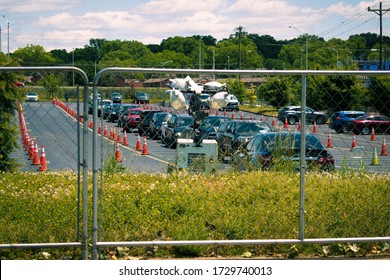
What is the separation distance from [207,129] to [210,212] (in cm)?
108

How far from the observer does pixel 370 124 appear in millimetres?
7332

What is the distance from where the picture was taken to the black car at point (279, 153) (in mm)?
7621

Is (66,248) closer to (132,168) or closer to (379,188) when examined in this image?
(132,168)

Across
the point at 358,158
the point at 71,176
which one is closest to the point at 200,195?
the point at 358,158

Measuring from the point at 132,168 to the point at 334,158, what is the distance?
2385 millimetres

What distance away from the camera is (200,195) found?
7.61 metres

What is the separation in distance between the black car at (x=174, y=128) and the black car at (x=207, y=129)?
6cm

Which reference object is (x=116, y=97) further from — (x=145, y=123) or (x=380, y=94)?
(x=380, y=94)

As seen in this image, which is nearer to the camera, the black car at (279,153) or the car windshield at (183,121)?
the car windshield at (183,121)

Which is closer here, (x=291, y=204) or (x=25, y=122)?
(x=25, y=122)

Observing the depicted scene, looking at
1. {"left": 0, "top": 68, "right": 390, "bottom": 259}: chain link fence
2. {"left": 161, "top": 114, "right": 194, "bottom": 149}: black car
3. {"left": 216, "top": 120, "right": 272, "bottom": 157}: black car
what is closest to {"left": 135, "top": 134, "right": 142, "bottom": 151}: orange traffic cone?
{"left": 0, "top": 68, "right": 390, "bottom": 259}: chain link fence

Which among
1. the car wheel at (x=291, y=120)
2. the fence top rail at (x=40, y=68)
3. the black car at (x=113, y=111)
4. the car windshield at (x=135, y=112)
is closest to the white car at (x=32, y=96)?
the fence top rail at (x=40, y=68)

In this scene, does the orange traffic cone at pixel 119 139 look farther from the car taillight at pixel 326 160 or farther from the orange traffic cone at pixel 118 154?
the car taillight at pixel 326 160

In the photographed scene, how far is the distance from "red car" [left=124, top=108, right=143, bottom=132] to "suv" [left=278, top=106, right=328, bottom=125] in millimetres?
1593
